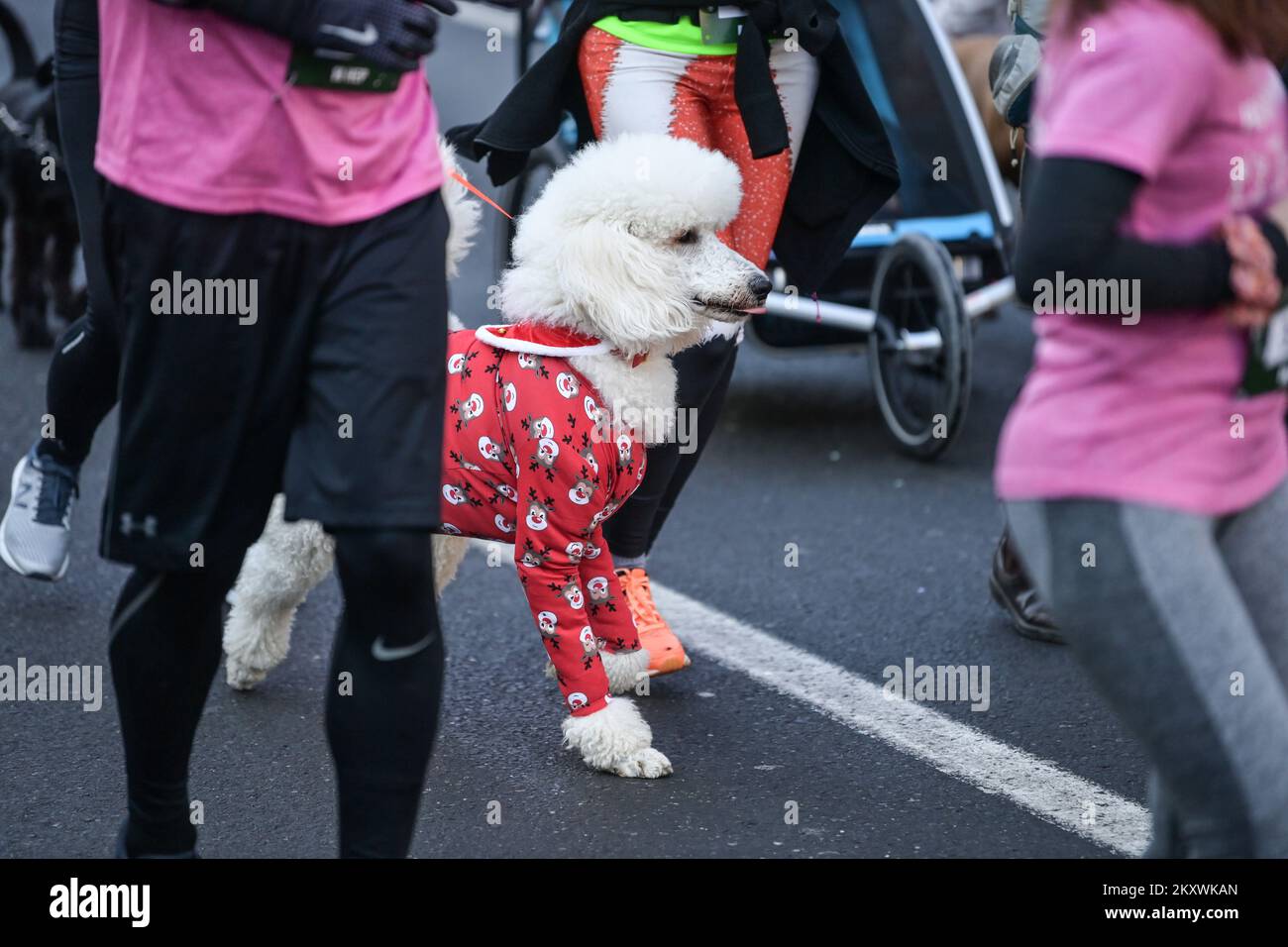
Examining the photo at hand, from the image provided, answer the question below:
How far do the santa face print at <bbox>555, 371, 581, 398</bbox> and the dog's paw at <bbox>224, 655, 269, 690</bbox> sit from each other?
108 cm

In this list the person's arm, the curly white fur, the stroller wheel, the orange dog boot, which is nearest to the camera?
the person's arm

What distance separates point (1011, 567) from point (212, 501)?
2.49 meters

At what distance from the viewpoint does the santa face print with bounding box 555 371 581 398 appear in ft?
11.1

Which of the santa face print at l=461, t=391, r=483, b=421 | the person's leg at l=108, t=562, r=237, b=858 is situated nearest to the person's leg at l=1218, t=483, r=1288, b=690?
the person's leg at l=108, t=562, r=237, b=858

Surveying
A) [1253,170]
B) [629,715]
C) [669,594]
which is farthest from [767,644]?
[1253,170]

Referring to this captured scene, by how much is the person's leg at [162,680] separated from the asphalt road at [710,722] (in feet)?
1.95

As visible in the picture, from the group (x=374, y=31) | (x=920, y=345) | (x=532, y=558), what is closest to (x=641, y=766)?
(x=532, y=558)

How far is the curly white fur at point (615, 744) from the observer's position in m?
3.42

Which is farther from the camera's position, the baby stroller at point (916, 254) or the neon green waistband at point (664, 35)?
the baby stroller at point (916, 254)

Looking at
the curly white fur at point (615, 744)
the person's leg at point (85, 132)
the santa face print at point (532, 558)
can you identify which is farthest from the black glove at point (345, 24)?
the curly white fur at point (615, 744)

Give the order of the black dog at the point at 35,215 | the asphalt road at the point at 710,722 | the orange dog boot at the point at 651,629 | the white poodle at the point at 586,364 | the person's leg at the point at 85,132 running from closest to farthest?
the person's leg at the point at 85,132 < the asphalt road at the point at 710,722 < the white poodle at the point at 586,364 < the orange dog boot at the point at 651,629 < the black dog at the point at 35,215

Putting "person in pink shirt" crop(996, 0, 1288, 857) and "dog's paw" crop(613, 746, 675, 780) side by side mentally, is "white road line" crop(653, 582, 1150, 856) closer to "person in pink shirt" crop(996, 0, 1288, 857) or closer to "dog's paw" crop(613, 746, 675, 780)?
"dog's paw" crop(613, 746, 675, 780)

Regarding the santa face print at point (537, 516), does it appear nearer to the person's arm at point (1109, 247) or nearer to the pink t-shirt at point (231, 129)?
the pink t-shirt at point (231, 129)
